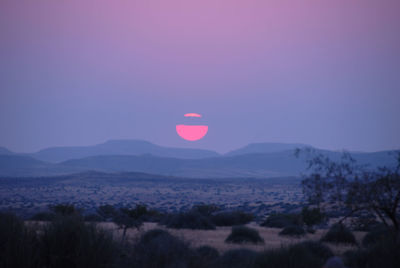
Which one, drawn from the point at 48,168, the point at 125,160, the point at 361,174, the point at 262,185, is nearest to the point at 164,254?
the point at 361,174

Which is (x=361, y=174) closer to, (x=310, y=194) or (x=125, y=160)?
(x=310, y=194)

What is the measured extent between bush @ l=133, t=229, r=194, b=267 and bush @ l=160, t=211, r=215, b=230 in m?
18.1

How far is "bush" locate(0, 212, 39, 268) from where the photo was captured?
8.55 metres

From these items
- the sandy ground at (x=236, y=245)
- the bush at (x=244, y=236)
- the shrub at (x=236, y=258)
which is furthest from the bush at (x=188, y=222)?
the shrub at (x=236, y=258)

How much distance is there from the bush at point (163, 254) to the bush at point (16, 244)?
2202 millimetres

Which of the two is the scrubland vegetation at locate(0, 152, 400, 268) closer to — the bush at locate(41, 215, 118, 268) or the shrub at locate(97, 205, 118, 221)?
the bush at locate(41, 215, 118, 268)

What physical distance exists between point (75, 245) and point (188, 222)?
67.7 feet

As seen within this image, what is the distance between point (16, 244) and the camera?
8836 mm

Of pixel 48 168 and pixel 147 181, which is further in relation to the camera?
pixel 48 168

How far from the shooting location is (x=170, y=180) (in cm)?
11431

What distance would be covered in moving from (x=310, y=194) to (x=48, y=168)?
6280 inches

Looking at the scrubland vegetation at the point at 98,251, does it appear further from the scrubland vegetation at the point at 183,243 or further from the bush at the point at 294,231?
the bush at the point at 294,231

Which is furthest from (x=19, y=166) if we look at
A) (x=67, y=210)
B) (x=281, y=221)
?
(x=67, y=210)

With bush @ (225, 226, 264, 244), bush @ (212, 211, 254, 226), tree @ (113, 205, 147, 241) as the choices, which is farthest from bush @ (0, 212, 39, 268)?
bush @ (212, 211, 254, 226)
